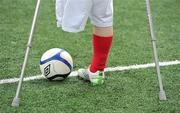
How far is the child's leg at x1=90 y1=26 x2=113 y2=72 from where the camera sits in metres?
4.29

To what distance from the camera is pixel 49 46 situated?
5.56 m

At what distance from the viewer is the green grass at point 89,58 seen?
157 inches

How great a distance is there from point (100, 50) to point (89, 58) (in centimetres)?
Answer: 83

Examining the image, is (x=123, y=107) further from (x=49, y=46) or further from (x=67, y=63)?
(x=49, y=46)

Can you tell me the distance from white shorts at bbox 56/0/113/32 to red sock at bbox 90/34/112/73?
0.16 m

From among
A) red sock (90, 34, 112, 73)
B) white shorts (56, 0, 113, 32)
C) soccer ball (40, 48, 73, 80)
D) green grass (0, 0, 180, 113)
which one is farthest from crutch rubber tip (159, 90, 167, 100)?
soccer ball (40, 48, 73, 80)

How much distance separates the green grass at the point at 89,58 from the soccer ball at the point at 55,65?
0.31 ft

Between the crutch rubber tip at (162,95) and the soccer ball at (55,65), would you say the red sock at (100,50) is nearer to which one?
the soccer ball at (55,65)

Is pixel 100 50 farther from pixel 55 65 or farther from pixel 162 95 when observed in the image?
pixel 162 95

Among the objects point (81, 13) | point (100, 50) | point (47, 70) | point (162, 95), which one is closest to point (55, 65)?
point (47, 70)

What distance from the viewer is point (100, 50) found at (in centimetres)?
438

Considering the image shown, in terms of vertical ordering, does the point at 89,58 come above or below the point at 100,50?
below

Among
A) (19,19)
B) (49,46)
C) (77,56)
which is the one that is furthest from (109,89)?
(19,19)

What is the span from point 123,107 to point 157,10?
12.4ft
